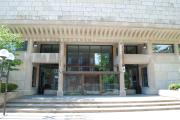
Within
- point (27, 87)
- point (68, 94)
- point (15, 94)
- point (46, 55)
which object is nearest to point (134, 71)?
point (68, 94)

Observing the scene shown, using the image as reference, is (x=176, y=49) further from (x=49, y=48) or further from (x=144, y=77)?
(x=49, y=48)

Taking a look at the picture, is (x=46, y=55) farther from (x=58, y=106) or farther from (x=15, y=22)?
(x=58, y=106)

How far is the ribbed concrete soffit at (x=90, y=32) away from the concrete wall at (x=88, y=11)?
2.91 ft

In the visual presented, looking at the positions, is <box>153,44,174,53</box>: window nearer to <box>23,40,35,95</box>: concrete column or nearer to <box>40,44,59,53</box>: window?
<box>40,44,59,53</box>: window

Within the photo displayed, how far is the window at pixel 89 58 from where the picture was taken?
21.7 metres

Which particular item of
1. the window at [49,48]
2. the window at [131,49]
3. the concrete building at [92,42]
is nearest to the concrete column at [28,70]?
the concrete building at [92,42]

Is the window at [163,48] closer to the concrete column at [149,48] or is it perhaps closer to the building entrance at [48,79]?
the concrete column at [149,48]

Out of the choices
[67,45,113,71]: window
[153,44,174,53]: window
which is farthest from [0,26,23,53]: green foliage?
[153,44,174,53]: window

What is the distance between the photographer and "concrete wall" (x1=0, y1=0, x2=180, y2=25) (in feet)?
65.0

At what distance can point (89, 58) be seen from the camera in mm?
21984

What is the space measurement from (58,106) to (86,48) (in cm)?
1027

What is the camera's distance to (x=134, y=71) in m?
22.8

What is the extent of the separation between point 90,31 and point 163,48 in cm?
783

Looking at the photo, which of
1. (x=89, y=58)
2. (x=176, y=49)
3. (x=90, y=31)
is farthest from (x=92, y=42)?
(x=176, y=49)
